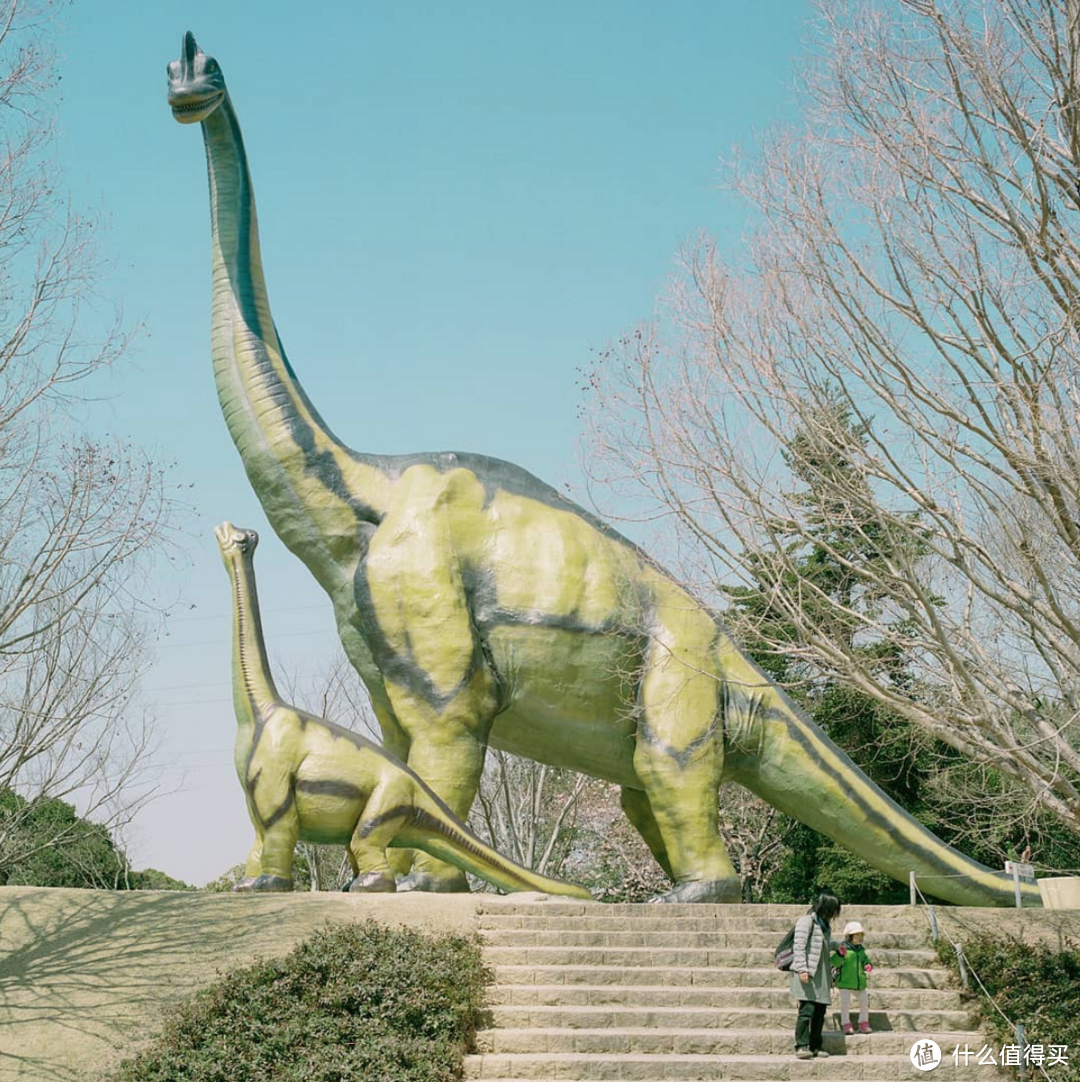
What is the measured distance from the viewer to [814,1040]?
8.88 meters

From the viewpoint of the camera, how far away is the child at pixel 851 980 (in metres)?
9.47

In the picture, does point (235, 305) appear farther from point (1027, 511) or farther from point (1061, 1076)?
point (1061, 1076)

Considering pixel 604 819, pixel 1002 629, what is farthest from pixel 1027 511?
pixel 604 819

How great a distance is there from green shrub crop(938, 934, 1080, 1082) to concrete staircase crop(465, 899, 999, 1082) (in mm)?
220

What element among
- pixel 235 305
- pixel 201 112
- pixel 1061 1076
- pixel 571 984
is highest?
pixel 201 112

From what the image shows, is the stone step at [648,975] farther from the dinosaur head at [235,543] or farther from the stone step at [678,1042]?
the dinosaur head at [235,543]

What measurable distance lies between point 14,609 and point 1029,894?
8.59m

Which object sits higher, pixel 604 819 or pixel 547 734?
pixel 604 819

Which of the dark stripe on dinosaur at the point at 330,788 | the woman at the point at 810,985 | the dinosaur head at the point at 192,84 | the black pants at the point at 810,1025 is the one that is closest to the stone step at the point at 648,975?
the woman at the point at 810,985

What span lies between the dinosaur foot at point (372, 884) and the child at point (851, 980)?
327 centimetres

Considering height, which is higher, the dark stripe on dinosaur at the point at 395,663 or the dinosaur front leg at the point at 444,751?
the dark stripe on dinosaur at the point at 395,663

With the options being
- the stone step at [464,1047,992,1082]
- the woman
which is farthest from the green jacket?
the stone step at [464,1047,992,1082]

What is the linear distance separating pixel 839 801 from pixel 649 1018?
352 cm

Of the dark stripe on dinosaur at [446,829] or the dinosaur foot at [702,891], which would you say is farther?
the dinosaur foot at [702,891]
